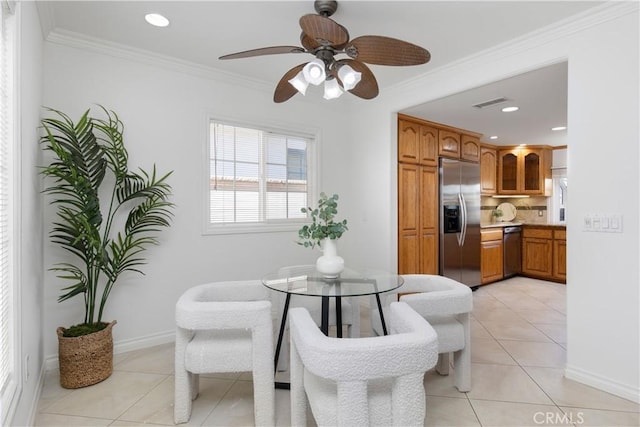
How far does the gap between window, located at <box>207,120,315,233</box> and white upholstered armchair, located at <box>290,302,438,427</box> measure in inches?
82.3

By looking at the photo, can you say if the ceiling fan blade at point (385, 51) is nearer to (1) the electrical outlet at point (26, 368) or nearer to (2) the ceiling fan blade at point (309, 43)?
(2) the ceiling fan blade at point (309, 43)

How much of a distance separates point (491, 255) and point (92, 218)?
4982 mm

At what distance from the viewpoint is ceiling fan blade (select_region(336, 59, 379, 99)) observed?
198 cm

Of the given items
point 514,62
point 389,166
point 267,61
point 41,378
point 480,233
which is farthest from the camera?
point 480,233

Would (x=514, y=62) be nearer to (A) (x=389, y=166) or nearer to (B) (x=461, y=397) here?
(A) (x=389, y=166)

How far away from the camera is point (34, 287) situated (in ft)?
6.59

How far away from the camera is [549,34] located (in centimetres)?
235

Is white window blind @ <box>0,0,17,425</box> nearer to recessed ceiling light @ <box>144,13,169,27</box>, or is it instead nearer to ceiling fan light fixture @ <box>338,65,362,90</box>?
recessed ceiling light @ <box>144,13,169,27</box>

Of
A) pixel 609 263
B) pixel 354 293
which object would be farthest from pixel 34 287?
pixel 609 263

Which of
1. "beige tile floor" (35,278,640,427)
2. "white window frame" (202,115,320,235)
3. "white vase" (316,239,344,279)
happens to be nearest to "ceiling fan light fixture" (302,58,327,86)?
"white vase" (316,239,344,279)

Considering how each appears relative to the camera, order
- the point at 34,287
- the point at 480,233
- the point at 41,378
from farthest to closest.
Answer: the point at 480,233, the point at 41,378, the point at 34,287

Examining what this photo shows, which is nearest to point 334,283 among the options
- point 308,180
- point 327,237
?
point 327,237

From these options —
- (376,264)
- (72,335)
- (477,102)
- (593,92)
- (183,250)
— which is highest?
(477,102)

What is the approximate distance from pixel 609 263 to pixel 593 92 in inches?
42.7
